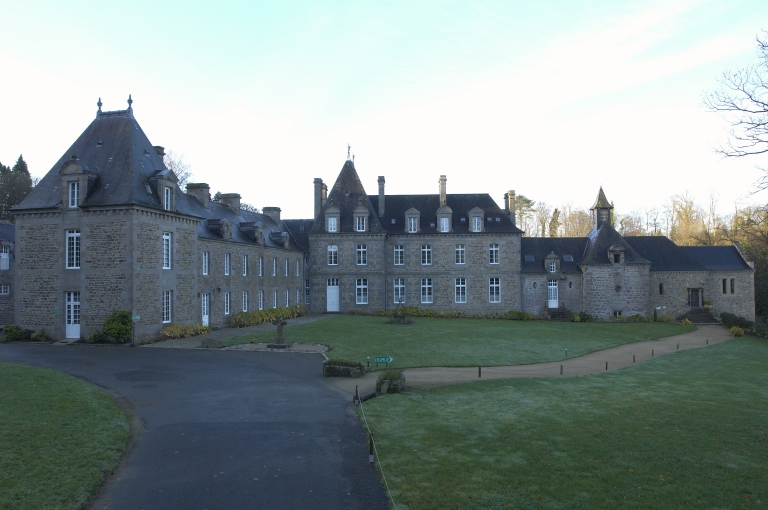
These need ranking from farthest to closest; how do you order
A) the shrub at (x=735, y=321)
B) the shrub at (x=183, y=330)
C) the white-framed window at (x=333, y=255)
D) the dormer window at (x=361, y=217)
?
the white-framed window at (x=333, y=255), the dormer window at (x=361, y=217), the shrub at (x=735, y=321), the shrub at (x=183, y=330)

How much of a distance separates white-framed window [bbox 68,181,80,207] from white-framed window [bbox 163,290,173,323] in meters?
5.43

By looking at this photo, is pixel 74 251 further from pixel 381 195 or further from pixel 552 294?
pixel 552 294

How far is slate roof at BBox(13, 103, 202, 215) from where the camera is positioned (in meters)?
22.8

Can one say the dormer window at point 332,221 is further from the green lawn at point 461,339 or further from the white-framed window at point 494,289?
the white-framed window at point 494,289

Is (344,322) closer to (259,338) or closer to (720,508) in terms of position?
(259,338)

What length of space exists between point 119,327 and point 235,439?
14693 millimetres

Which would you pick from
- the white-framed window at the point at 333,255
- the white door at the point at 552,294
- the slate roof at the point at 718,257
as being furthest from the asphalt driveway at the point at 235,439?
the slate roof at the point at 718,257

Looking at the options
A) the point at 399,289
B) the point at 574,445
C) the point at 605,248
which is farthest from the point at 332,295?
the point at 574,445

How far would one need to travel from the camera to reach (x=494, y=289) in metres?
39.2

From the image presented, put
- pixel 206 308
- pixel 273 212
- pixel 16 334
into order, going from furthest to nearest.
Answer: pixel 273 212 < pixel 206 308 < pixel 16 334

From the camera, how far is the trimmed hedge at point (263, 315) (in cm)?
2977

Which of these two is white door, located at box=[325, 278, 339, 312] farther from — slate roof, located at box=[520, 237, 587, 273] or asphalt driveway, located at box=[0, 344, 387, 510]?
asphalt driveway, located at box=[0, 344, 387, 510]

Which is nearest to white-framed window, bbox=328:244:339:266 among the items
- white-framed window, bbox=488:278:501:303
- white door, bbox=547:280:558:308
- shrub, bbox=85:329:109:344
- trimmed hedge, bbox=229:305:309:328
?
trimmed hedge, bbox=229:305:309:328

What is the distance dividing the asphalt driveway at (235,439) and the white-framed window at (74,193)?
826cm
